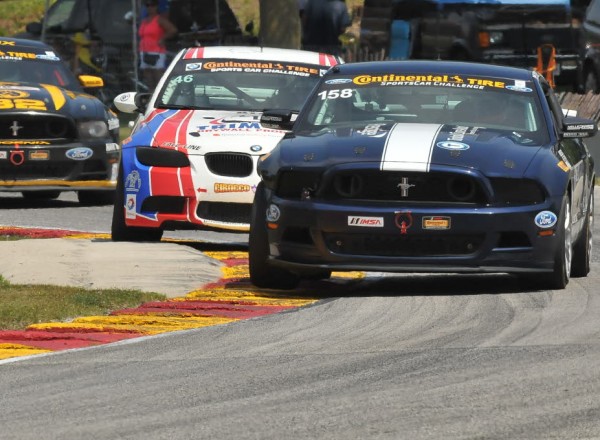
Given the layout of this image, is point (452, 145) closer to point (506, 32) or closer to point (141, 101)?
point (141, 101)

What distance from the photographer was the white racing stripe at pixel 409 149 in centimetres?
982

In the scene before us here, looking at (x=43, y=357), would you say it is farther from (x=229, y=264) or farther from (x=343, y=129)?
(x=229, y=264)

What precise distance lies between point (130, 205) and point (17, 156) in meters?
4.07

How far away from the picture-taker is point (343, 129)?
1070 centimetres

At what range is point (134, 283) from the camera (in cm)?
1044

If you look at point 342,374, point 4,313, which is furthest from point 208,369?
point 4,313

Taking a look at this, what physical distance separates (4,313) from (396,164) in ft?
7.53

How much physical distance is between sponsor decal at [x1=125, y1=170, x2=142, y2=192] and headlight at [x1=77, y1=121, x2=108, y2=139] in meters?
4.15

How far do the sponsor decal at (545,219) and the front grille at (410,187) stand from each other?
318 millimetres

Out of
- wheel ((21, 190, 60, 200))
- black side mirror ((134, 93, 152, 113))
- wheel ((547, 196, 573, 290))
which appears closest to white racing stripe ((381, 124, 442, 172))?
wheel ((547, 196, 573, 290))

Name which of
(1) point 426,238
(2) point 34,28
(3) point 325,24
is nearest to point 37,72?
(1) point 426,238

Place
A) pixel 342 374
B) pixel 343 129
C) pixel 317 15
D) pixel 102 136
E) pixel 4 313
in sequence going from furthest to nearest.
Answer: pixel 317 15, pixel 102 136, pixel 343 129, pixel 4 313, pixel 342 374

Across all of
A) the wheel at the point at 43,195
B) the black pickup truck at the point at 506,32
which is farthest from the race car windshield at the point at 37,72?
the black pickup truck at the point at 506,32

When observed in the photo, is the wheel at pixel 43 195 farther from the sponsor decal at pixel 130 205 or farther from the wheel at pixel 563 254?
the wheel at pixel 563 254
